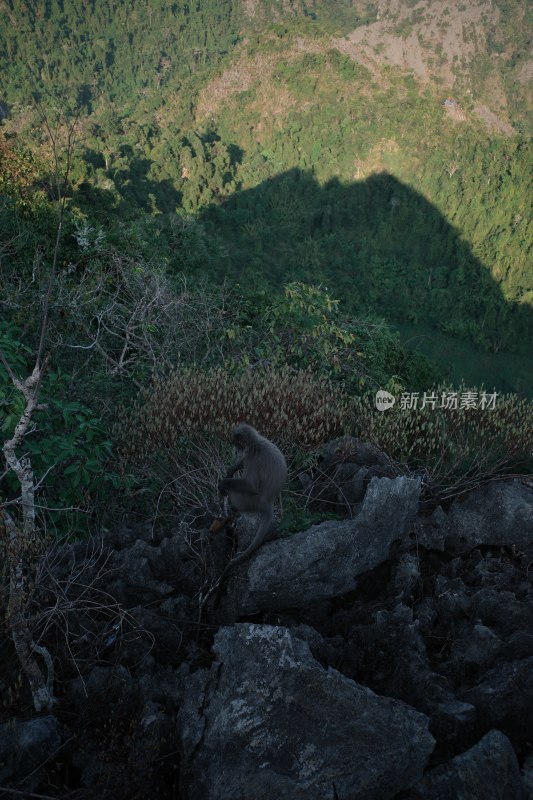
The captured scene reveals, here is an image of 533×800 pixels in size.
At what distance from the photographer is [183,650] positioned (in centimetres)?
331

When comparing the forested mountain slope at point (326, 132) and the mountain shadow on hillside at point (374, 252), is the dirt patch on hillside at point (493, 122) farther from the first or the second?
the mountain shadow on hillside at point (374, 252)

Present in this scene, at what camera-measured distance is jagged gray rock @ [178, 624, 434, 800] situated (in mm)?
2455

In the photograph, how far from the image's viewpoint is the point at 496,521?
13.9 feet

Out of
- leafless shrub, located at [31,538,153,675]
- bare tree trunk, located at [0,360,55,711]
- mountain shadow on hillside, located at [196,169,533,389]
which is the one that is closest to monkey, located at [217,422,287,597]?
leafless shrub, located at [31,538,153,675]

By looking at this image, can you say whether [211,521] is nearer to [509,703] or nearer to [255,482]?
[255,482]

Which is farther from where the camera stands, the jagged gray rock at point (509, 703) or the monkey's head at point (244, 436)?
the monkey's head at point (244, 436)

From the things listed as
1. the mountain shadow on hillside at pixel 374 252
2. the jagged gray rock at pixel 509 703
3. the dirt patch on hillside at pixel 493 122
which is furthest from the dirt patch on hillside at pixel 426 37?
the jagged gray rock at pixel 509 703

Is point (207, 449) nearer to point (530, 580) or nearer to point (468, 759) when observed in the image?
point (530, 580)

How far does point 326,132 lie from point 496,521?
97.0 feet

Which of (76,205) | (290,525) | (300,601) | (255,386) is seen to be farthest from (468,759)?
(76,205)

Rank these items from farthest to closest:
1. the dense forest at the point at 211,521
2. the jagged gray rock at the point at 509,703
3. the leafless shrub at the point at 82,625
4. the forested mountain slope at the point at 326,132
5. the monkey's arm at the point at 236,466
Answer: the forested mountain slope at the point at 326,132
the monkey's arm at the point at 236,466
the leafless shrub at the point at 82,625
the jagged gray rock at the point at 509,703
the dense forest at the point at 211,521

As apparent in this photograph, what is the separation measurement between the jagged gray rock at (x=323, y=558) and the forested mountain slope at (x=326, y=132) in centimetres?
1180

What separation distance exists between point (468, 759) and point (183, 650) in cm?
150

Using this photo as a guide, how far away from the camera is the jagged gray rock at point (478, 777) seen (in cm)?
248
